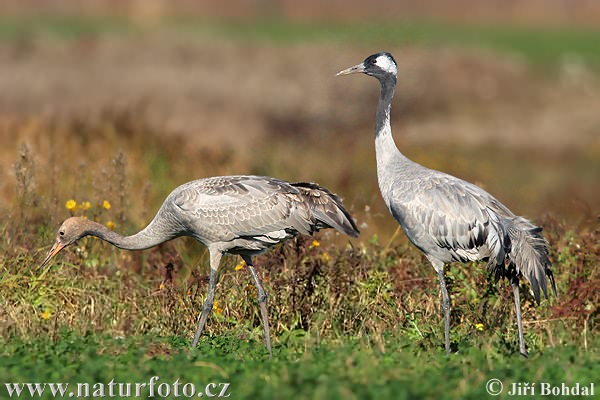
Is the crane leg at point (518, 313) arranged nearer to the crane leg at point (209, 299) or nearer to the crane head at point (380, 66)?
the crane head at point (380, 66)

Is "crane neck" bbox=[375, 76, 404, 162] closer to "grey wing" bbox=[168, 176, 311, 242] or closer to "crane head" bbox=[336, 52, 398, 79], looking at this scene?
"crane head" bbox=[336, 52, 398, 79]

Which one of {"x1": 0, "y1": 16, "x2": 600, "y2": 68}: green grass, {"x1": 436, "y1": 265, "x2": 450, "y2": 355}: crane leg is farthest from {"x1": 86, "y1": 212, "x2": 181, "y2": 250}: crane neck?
{"x1": 0, "y1": 16, "x2": 600, "y2": 68}: green grass

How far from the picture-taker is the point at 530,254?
7691 mm

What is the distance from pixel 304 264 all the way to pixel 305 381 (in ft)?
8.74

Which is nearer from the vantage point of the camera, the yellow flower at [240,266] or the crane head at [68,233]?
the crane head at [68,233]

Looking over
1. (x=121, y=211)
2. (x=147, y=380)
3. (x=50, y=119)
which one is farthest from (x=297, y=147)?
(x=147, y=380)

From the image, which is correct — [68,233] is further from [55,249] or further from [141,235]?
[141,235]

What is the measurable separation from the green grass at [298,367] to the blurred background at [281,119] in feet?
7.37

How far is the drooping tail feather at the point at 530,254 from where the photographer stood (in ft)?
25.0

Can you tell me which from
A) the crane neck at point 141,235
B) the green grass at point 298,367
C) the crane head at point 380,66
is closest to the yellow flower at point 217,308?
the crane neck at point 141,235

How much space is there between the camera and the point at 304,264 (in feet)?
28.9

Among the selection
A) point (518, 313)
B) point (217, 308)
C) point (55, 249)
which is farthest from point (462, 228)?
point (55, 249)

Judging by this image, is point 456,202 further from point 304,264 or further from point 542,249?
point 304,264

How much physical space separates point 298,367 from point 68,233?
257 centimetres
